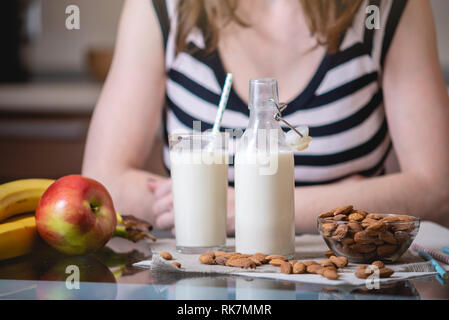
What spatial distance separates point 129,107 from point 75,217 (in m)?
0.68

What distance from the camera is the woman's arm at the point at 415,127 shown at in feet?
3.87

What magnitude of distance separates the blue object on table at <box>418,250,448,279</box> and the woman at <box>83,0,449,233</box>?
54 centimetres

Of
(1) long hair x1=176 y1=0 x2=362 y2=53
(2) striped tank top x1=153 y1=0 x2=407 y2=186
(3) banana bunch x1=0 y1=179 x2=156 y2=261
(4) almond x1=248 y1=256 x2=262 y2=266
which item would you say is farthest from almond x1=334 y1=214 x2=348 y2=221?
(1) long hair x1=176 y1=0 x2=362 y2=53

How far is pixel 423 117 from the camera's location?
1.30m

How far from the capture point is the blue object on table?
0.63m

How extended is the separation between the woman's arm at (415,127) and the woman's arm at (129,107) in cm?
50

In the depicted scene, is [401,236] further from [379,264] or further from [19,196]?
[19,196]

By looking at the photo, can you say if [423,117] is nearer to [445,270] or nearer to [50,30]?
[445,270]

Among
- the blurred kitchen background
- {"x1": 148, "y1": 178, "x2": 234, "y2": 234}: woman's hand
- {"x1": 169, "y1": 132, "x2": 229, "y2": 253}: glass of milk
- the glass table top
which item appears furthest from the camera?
the blurred kitchen background

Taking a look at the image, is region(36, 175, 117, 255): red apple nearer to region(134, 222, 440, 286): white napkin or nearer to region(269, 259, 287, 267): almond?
region(134, 222, 440, 286): white napkin

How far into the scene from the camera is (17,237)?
0.75 metres

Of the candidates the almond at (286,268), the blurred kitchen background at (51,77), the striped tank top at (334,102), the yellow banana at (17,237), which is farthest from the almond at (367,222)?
the blurred kitchen background at (51,77)

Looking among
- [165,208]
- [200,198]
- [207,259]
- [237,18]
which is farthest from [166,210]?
[237,18]

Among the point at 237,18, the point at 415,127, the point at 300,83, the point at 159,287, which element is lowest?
the point at 159,287
